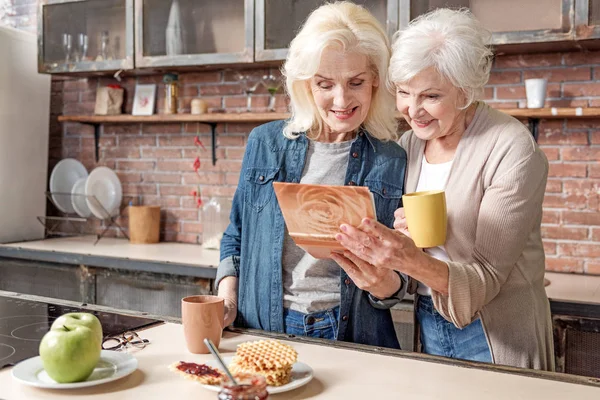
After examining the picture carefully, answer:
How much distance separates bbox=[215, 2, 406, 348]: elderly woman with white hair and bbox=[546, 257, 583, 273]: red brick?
1.49 m

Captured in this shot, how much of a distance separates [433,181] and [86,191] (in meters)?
2.70

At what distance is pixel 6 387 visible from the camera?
1.20 meters

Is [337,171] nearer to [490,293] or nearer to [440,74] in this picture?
[440,74]

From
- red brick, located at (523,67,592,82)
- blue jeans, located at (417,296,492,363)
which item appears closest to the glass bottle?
red brick, located at (523,67,592,82)

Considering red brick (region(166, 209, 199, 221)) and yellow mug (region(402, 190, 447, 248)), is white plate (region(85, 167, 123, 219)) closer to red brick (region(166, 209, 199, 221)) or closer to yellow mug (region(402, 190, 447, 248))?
red brick (region(166, 209, 199, 221))

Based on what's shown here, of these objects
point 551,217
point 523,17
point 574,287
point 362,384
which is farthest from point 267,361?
point 551,217

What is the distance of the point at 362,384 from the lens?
122 cm

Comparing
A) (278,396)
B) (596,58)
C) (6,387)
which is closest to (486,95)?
(596,58)

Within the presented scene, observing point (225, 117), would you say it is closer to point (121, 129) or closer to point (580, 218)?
point (121, 129)

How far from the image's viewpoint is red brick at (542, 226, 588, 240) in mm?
2947

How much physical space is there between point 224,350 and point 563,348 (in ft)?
4.76

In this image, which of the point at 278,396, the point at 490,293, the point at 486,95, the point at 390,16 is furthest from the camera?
the point at 486,95

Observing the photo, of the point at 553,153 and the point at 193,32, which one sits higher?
the point at 193,32

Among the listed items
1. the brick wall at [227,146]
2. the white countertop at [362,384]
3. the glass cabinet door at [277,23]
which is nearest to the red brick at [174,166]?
the brick wall at [227,146]
